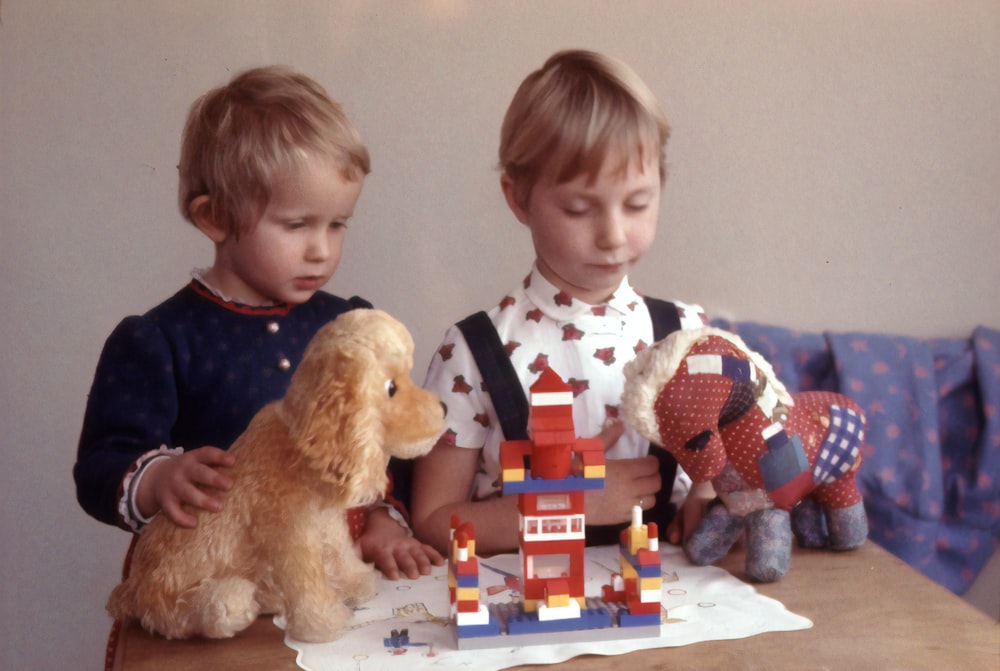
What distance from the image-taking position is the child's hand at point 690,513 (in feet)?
3.00

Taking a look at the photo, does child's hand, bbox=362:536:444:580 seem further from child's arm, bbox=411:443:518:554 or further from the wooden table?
the wooden table

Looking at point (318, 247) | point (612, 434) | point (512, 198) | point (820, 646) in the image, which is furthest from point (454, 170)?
point (820, 646)

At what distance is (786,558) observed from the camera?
0.85m

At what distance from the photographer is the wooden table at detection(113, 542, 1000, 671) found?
2.31 feet

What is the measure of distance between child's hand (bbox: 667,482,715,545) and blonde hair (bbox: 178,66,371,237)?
17.0 inches

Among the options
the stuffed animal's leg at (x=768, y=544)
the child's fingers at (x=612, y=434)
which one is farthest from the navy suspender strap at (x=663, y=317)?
the stuffed animal's leg at (x=768, y=544)

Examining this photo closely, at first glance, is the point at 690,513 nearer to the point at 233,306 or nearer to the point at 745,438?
the point at 745,438

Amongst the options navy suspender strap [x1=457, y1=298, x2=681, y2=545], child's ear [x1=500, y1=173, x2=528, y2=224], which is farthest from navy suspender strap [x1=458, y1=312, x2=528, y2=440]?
child's ear [x1=500, y1=173, x2=528, y2=224]

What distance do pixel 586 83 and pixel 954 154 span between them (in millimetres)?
577

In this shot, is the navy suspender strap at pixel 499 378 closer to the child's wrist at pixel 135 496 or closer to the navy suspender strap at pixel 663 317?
the navy suspender strap at pixel 663 317

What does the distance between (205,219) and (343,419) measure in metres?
0.28

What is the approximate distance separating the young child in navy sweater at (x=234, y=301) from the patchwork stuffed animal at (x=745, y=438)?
259mm

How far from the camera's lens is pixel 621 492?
3.00ft

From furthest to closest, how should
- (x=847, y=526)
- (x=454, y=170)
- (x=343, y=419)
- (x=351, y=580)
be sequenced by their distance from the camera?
(x=454, y=170), (x=847, y=526), (x=351, y=580), (x=343, y=419)
